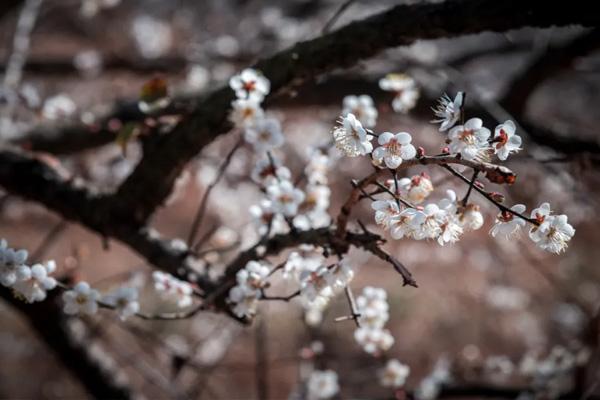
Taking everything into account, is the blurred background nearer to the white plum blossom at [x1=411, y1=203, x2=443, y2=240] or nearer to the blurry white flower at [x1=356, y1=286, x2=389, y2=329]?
the blurry white flower at [x1=356, y1=286, x2=389, y2=329]

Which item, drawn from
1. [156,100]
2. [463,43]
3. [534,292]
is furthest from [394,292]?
[156,100]

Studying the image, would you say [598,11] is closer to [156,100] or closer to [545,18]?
[545,18]

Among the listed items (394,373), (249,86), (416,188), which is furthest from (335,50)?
(394,373)

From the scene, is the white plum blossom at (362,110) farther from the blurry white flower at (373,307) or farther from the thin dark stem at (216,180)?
the blurry white flower at (373,307)

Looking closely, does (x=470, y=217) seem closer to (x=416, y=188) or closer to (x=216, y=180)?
(x=416, y=188)

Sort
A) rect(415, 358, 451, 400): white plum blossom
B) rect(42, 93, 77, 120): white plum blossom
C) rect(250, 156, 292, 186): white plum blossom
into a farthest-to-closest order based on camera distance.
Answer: rect(42, 93, 77, 120): white plum blossom, rect(415, 358, 451, 400): white plum blossom, rect(250, 156, 292, 186): white plum blossom

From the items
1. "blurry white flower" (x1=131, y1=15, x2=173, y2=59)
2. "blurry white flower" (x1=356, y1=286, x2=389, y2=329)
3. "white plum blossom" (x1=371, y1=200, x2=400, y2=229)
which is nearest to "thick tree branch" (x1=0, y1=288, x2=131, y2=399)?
"blurry white flower" (x1=356, y1=286, x2=389, y2=329)

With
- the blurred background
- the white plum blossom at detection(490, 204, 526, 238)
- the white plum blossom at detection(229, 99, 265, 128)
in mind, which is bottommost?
the blurred background
